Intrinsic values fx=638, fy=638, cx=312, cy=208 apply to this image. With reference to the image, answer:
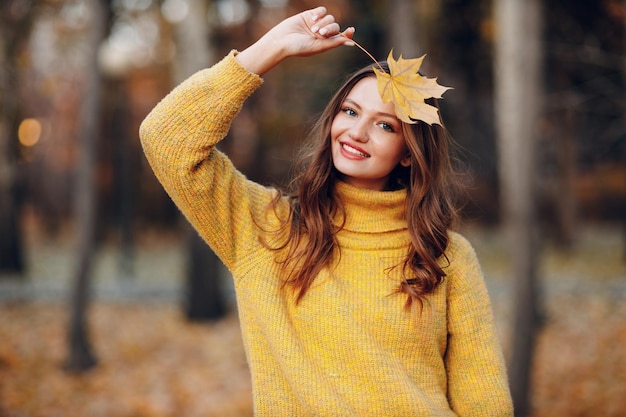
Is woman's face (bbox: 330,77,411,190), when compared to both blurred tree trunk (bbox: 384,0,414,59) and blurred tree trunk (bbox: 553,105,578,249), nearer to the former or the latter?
blurred tree trunk (bbox: 384,0,414,59)

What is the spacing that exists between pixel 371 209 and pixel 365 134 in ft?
0.89

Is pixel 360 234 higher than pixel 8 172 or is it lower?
higher

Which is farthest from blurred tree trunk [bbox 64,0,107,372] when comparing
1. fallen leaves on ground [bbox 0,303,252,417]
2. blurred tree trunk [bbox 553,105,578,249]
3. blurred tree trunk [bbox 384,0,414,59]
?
blurred tree trunk [bbox 553,105,578,249]

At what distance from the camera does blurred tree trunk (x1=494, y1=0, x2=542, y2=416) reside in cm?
522

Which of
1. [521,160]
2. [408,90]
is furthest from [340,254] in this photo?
[521,160]

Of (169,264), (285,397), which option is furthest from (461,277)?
(169,264)

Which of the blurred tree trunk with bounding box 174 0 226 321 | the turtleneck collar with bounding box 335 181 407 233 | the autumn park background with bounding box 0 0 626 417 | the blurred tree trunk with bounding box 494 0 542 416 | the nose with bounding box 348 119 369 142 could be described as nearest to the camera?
the nose with bounding box 348 119 369 142

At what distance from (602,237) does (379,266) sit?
49.6 feet

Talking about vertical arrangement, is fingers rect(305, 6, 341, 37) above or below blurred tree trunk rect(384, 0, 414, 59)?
above

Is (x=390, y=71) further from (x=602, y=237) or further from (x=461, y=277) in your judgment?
(x=602, y=237)

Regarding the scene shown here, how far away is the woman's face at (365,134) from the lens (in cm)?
206

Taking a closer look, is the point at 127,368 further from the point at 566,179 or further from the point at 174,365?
the point at 566,179

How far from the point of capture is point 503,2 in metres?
5.44

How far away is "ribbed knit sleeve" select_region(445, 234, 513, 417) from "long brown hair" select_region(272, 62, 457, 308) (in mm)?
96
